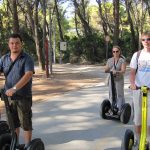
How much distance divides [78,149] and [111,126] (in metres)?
1.98

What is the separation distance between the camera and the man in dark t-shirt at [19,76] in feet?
18.8

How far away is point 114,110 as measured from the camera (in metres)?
9.22

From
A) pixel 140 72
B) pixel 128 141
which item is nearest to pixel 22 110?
pixel 128 141

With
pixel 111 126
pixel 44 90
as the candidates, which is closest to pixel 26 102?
pixel 111 126

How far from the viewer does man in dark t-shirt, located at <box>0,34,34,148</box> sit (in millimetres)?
5734

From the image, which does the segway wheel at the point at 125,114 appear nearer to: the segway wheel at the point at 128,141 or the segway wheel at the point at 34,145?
the segway wheel at the point at 128,141

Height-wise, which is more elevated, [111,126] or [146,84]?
[146,84]

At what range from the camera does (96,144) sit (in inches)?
283

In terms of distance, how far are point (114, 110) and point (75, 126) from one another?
102cm

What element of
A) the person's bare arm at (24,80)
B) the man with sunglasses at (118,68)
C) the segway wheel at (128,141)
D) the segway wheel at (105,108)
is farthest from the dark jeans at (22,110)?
the segway wheel at (105,108)

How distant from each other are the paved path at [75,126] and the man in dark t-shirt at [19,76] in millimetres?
1267

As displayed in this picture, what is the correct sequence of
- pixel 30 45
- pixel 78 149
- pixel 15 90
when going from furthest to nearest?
1. pixel 30 45
2. pixel 78 149
3. pixel 15 90

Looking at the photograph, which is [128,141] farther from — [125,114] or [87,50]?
[87,50]

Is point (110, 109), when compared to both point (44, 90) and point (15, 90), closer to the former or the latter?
point (15, 90)
